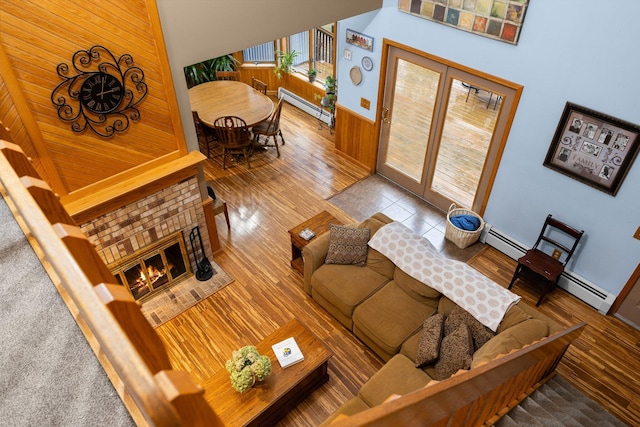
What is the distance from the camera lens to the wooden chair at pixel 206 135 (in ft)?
25.1

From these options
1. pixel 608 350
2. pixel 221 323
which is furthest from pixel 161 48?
pixel 608 350

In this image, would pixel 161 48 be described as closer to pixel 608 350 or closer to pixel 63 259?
pixel 63 259

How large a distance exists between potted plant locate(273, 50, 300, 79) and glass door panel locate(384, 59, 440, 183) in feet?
10.8

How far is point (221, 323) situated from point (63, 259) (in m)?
4.44

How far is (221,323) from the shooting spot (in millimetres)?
5082

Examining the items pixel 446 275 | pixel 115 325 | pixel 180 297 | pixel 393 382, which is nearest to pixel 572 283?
pixel 446 275

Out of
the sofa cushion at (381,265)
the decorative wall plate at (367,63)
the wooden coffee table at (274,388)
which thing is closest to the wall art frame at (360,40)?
the decorative wall plate at (367,63)

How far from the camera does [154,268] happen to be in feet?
17.2

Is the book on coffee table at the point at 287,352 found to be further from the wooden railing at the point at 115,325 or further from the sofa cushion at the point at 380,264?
the wooden railing at the point at 115,325

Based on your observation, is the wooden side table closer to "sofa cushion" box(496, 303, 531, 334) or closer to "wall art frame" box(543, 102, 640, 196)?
"sofa cushion" box(496, 303, 531, 334)

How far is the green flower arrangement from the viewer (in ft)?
12.4

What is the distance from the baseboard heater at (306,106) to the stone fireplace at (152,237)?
426cm

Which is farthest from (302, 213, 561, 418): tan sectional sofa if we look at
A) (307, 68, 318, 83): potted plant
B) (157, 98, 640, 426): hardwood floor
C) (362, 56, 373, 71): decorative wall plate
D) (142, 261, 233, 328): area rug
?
(307, 68, 318, 83): potted plant

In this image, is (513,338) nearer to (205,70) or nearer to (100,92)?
(100,92)
